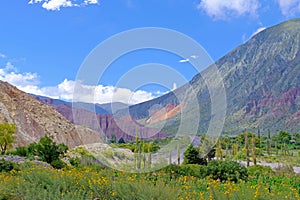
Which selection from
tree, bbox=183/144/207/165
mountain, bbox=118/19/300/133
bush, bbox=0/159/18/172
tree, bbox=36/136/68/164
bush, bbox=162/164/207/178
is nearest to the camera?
bush, bbox=0/159/18/172

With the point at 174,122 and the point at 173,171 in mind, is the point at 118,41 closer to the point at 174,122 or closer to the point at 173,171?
the point at 173,171

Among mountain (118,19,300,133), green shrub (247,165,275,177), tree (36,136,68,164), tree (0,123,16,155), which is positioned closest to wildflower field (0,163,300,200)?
green shrub (247,165,275,177)

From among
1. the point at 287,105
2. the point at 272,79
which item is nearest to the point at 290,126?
the point at 287,105

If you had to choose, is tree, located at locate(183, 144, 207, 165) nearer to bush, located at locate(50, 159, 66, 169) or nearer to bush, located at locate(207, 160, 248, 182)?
bush, located at locate(50, 159, 66, 169)

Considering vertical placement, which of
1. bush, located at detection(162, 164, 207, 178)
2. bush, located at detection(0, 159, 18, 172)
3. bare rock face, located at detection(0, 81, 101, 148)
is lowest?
bush, located at detection(0, 159, 18, 172)

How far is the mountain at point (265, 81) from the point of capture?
97.0 m

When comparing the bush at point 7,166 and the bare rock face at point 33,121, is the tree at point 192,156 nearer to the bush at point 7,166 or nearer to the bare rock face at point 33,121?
the bush at point 7,166

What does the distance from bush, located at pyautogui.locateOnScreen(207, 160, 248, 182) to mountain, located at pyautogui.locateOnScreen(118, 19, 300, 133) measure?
2476 inches

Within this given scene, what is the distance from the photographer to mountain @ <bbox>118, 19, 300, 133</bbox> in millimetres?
97000

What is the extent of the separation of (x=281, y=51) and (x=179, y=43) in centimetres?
14642

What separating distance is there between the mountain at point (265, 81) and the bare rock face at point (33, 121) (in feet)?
117

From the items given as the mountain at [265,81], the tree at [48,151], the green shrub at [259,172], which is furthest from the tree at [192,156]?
the mountain at [265,81]

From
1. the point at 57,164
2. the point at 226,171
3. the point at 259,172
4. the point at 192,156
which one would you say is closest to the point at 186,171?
the point at 226,171

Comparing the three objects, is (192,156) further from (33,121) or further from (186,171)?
(33,121)
